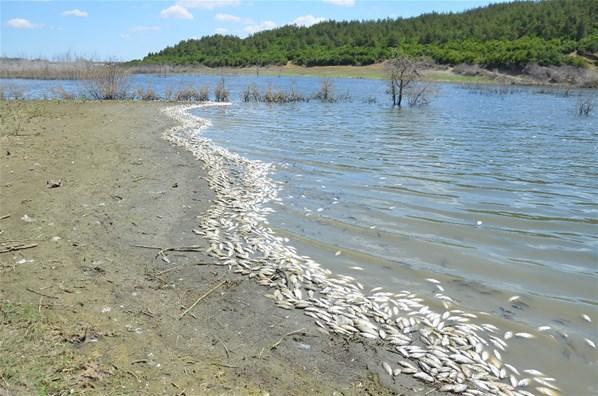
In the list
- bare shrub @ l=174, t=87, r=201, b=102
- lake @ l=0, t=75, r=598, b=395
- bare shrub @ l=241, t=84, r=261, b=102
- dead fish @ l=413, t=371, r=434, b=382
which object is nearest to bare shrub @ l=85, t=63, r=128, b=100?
bare shrub @ l=174, t=87, r=201, b=102

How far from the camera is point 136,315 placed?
6527 mm

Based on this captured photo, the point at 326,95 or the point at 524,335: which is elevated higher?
the point at 326,95

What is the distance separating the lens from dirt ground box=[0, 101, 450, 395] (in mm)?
5262

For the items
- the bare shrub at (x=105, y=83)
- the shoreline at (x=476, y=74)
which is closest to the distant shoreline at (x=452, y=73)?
the shoreline at (x=476, y=74)

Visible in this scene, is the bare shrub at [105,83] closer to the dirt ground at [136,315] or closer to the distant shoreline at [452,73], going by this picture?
the distant shoreline at [452,73]

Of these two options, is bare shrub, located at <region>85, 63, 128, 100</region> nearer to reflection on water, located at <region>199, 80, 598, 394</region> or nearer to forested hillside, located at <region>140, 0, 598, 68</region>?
reflection on water, located at <region>199, 80, 598, 394</region>

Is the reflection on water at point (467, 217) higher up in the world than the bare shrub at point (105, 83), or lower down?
lower down

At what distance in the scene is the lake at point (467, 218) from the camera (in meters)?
7.14

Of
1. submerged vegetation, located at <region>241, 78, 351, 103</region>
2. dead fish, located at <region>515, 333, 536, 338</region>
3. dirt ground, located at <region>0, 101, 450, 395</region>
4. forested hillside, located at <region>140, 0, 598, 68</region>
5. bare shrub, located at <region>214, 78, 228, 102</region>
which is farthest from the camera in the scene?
forested hillside, located at <region>140, 0, 598, 68</region>

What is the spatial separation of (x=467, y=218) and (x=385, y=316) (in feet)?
16.9

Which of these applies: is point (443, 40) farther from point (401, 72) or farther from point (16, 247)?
point (16, 247)

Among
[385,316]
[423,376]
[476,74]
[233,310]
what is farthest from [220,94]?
[476,74]

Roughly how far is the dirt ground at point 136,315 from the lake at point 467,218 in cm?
206

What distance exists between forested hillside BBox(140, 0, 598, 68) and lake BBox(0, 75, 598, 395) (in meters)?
72.6
